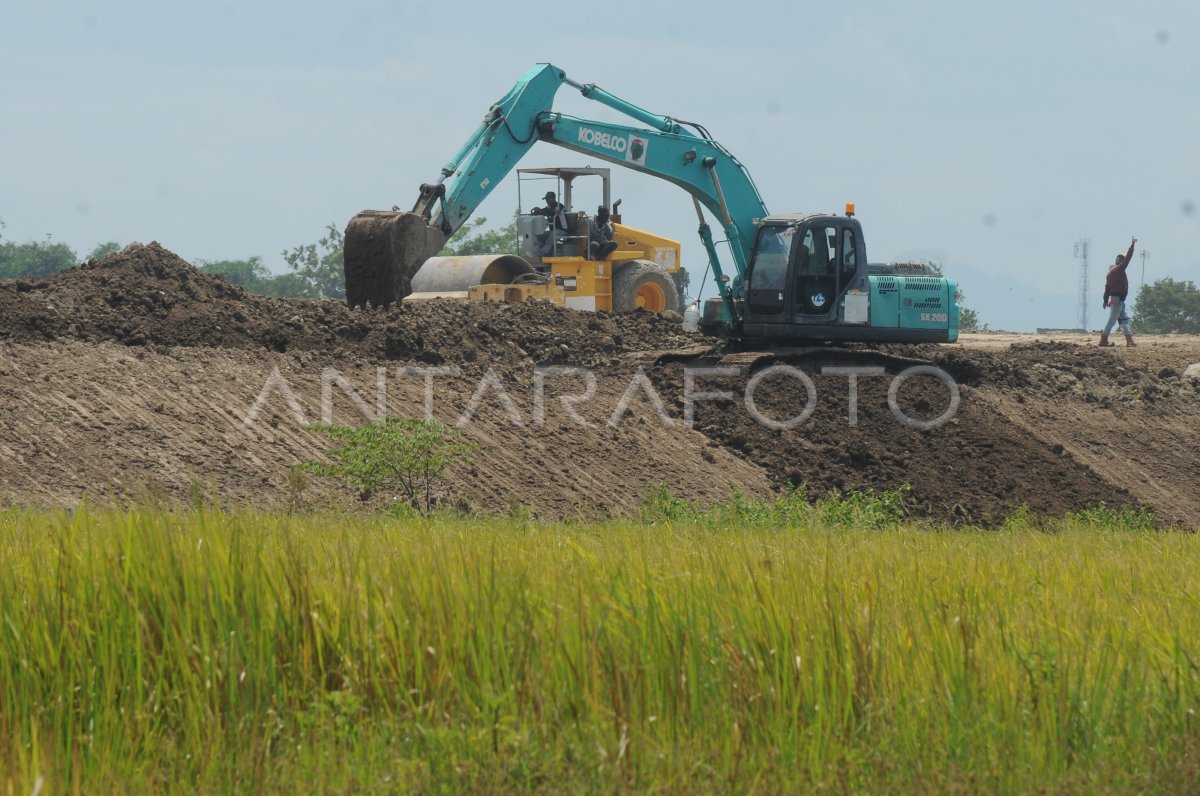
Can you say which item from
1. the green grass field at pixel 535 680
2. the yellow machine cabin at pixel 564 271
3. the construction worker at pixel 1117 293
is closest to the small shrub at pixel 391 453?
the green grass field at pixel 535 680

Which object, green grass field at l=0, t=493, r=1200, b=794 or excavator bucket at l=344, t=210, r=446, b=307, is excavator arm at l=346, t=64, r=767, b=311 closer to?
excavator bucket at l=344, t=210, r=446, b=307

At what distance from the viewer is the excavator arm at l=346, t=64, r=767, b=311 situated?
1952 centimetres

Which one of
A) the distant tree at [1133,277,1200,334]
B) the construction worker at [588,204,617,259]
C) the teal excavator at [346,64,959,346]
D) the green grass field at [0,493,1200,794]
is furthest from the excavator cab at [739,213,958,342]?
the distant tree at [1133,277,1200,334]

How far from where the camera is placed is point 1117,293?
94.5ft

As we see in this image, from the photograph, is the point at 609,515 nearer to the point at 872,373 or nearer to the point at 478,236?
the point at 872,373

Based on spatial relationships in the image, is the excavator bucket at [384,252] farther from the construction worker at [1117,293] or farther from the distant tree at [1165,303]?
the distant tree at [1165,303]

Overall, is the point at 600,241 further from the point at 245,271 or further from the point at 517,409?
the point at 245,271

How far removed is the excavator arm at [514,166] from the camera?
19516 millimetres

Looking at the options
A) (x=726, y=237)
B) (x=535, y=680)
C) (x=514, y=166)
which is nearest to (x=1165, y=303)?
(x=726, y=237)

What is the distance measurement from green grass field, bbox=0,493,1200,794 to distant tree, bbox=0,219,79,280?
84357 mm

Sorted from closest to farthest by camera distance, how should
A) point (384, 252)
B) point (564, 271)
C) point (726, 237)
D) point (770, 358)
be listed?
point (384, 252) < point (770, 358) < point (726, 237) < point (564, 271)

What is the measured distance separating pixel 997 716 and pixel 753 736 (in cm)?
85

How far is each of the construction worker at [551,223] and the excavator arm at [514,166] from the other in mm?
6073

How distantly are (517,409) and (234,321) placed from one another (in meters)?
3.97
